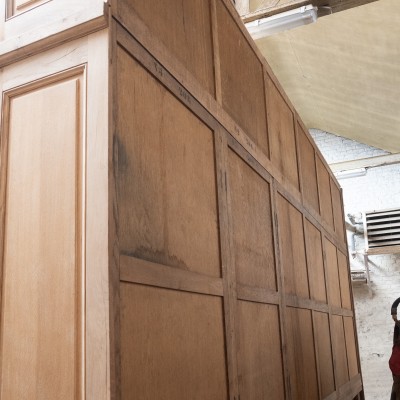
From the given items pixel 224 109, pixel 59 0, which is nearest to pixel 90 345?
pixel 59 0

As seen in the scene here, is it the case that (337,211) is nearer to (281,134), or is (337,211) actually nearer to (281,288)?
(281,134)

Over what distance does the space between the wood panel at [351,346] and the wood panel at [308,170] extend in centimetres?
194

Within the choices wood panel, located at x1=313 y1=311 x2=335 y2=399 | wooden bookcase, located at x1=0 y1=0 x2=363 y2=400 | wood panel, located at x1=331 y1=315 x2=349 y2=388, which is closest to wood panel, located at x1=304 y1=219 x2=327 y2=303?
wood panel, located at x1=313 y1=311 x2=335 y2=399

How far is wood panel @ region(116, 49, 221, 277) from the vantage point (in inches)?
80.8

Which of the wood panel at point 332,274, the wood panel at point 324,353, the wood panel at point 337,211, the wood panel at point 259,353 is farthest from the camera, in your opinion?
the wood panel at point 337,211

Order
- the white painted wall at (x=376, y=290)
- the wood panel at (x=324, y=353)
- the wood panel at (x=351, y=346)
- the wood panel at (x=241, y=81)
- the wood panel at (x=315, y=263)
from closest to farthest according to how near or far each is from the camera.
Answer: the wood panel at (x=241, y=81) < the wood panel at (x=324, y=353) < the wood panel at (x=315, y=263) < the wood panel at (x=351, y=346) < the white painted wall at (x=376, y=290)

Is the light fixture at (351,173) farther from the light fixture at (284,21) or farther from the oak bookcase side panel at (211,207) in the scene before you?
the oak bookcase side panel at (211,207)

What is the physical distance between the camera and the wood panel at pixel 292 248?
426 centimetres

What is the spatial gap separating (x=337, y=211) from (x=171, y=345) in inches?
228

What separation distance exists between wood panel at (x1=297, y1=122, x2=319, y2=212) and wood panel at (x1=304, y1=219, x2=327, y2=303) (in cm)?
29

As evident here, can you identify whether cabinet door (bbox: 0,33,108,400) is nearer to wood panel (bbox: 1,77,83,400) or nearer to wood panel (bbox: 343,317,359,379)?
wood panel (bbox: 1,77,83,400)

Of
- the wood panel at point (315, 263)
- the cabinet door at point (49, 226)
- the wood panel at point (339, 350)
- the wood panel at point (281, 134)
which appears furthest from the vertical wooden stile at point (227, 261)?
the wood panel at point (339, 350)

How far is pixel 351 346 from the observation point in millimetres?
7215

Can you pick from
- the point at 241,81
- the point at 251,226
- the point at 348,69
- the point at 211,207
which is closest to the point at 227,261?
the point at 211,207
